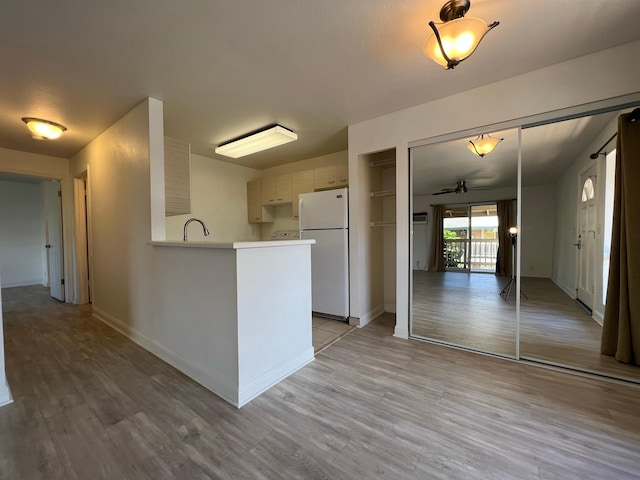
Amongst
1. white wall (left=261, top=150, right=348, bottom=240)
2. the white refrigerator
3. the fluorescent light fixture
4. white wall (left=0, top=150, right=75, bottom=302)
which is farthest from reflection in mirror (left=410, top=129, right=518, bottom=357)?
white wall (left=0, top=150, right=75, bottom=302)

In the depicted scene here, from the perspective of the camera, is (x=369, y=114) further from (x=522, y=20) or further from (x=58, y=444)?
(x=58, y=444)

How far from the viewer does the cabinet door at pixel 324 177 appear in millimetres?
3861

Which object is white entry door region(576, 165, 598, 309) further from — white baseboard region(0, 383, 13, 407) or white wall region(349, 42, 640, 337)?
white baseboard region(0, 383, 13, 407)

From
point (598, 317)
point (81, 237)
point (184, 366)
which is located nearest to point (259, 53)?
point (184, 366)

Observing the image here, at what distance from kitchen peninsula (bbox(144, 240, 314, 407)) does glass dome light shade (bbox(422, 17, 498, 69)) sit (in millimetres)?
1616

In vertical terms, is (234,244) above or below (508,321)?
above

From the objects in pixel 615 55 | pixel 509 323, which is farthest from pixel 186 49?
pixel 509 323

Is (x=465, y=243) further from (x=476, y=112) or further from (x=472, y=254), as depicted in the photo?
(x=476, y=112)

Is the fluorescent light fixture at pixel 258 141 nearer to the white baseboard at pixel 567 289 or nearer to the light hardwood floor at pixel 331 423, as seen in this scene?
the light hardwood floor at pixel 331 423

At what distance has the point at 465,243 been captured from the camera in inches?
125

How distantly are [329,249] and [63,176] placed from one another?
186 inches

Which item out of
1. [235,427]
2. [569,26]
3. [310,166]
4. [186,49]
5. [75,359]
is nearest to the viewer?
[235,427]

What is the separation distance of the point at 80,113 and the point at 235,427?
3439mm

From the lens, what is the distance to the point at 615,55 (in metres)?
1.83
